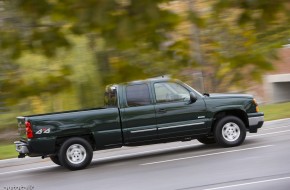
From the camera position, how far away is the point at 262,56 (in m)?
3.57

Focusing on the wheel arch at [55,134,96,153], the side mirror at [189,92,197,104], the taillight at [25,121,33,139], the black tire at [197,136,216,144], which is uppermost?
the side mirror at [189,92,197,104]

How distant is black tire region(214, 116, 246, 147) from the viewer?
12.1m

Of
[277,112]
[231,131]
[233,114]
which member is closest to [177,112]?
[231,131]

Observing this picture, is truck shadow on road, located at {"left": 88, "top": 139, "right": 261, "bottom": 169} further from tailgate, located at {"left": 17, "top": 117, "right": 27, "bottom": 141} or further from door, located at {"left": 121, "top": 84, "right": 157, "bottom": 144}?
tailgate, located at {"left": 17, "top": 117, "right": 27, "bottom": 141}

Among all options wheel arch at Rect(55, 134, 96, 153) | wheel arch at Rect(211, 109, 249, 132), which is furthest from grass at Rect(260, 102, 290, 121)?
wheel arch at Rect(55, 134, 96, 153)

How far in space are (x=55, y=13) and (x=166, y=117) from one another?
857 cm

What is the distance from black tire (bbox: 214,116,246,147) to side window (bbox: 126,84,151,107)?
1.81m

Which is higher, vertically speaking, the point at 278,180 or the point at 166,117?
the point at 166,117

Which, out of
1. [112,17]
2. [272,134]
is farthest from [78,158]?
[112,17]

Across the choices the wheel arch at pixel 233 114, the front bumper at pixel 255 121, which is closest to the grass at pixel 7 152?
the wheel arch at pixel 233 114

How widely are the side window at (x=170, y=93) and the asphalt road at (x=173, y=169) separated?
1290mm

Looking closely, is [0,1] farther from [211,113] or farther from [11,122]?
[11,122]

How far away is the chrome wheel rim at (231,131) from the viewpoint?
481 inches

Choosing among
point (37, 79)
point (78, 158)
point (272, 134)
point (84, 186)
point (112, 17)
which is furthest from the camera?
point (272, 134)
